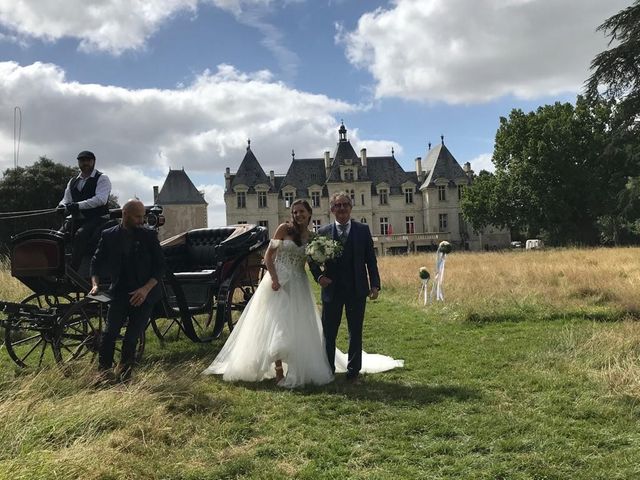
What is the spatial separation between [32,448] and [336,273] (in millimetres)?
3021

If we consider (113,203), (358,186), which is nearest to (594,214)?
(358,186)

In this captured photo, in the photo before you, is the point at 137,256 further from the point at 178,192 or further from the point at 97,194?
the point at 178,192

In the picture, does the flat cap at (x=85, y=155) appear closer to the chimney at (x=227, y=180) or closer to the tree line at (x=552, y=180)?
the tree line at (x=552, y=180)

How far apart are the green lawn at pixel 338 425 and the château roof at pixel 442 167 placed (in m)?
54.8

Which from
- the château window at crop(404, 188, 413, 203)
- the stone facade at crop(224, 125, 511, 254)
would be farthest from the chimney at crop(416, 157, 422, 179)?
the château window at crop(404, 188, 413, 203)

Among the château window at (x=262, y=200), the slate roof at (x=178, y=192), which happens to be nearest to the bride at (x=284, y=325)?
the slate roof at (x=178, y=192)

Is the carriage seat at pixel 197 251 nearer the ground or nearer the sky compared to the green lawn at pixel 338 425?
nearer the sky

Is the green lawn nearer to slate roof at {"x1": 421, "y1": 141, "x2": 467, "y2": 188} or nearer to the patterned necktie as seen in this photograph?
the patterned necktie

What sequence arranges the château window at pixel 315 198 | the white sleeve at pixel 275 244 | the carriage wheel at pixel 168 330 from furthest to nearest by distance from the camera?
the château window at pixel 315 198 < the carriage wheel at pixel 168 330 < the white sleeve at pixel 275 244

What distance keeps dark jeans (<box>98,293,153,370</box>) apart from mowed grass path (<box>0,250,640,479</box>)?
19cm

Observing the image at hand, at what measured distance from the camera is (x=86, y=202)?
5648 millimetres

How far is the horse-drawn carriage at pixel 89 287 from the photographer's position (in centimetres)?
527

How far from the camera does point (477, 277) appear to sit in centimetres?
1375

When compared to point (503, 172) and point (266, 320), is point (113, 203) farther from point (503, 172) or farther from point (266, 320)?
point (266, 320)
